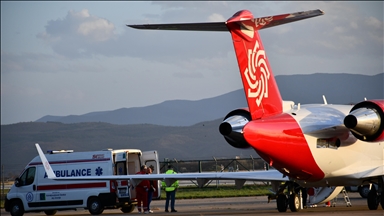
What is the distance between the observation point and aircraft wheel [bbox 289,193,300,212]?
24797 millimetres

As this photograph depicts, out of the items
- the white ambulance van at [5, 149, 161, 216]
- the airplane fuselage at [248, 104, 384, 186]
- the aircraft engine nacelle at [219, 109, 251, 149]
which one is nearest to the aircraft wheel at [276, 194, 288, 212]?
the airplane fuselage at [248, 104, 384, 186]

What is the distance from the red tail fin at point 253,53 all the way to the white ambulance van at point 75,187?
948cm

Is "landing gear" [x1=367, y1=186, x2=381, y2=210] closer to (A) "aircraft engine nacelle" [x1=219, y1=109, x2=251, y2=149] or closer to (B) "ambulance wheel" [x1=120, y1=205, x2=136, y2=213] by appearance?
(A) "aircraft engine nacelle" [x1=219, y1=109, x2=251, y2=149]

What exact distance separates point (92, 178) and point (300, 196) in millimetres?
7508

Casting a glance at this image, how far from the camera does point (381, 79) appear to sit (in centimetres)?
3853

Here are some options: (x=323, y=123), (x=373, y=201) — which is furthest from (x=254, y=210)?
(x=323, y=123)

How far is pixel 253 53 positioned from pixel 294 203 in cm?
656

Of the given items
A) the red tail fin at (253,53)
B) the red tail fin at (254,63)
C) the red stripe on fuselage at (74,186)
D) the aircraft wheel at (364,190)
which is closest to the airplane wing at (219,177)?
the red stripe on fuselage at (74,186)

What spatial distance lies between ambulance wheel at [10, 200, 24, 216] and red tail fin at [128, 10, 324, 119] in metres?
13.5

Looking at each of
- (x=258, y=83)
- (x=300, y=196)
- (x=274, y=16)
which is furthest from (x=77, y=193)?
(x=274, y=16)

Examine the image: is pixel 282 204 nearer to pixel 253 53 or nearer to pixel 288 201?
pixel 288 201

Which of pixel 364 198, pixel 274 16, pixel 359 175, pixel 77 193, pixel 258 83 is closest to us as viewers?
pixel 274 16

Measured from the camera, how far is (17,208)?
30109 millimetres

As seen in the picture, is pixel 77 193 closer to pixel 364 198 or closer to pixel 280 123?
pixel 280 123
